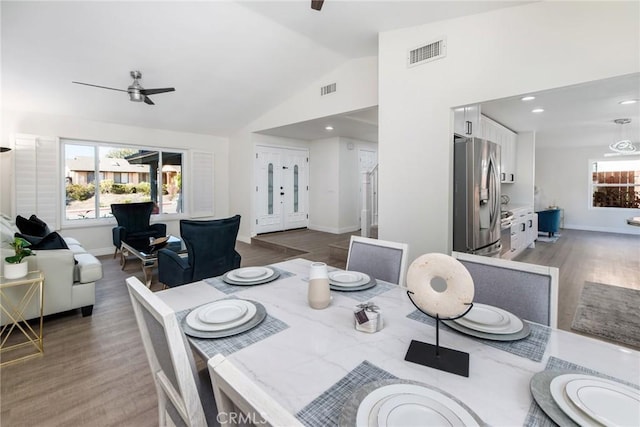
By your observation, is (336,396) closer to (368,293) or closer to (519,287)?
(368,293)

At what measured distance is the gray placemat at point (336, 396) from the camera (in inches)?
26.4

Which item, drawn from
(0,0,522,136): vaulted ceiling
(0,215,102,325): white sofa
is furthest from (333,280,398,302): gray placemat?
(0,215,102,325): white sofa

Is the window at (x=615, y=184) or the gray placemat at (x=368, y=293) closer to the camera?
the gray placemat at (x=368, y=293)

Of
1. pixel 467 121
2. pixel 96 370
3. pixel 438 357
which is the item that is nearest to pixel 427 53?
pixel 467 121

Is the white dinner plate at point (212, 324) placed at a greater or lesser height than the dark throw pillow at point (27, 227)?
lesser

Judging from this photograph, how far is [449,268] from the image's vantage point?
2.94 feet

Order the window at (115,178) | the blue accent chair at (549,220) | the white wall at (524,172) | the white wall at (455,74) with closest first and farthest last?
A: 1. the white wall at (455,74)
2. the window at (115,178)
3. the white wall at (524,172)
4. the blue accent chair at (549,220)

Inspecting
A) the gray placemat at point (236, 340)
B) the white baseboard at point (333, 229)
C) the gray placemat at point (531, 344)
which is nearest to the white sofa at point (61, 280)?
the gray placemat at point (236, 340)

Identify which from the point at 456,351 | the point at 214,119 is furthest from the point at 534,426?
the point at 214,119

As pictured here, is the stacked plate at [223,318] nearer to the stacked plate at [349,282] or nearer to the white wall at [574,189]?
the stacked plate at [349,282]

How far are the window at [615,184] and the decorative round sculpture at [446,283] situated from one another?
31.5ft

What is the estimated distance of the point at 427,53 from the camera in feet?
9.63

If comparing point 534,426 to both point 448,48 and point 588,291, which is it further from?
point 588,291

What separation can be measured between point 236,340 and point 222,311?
22cm
